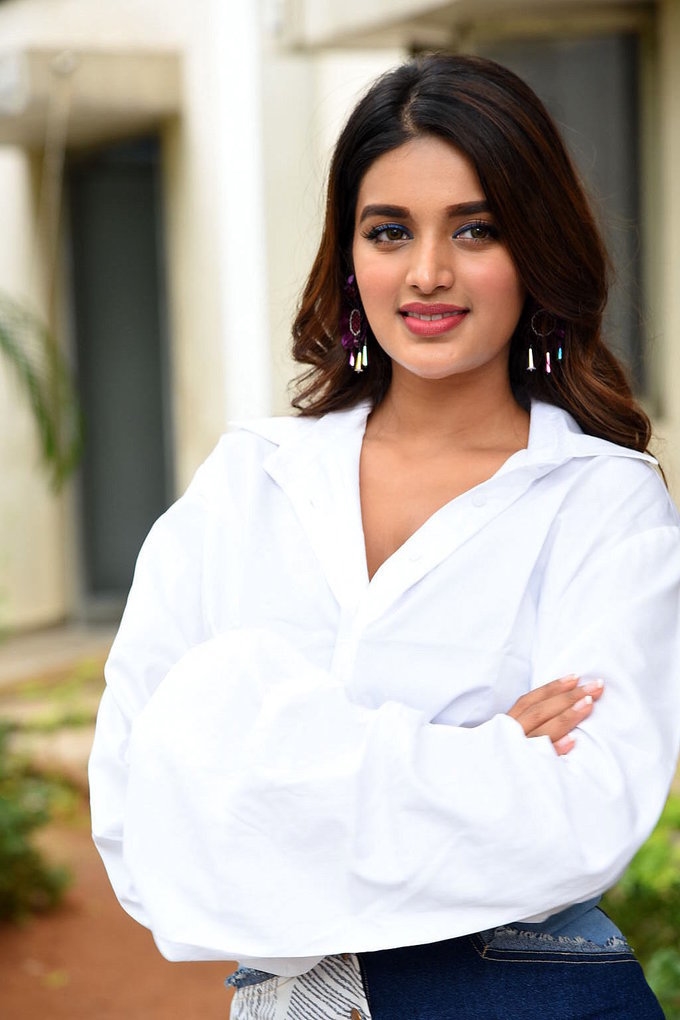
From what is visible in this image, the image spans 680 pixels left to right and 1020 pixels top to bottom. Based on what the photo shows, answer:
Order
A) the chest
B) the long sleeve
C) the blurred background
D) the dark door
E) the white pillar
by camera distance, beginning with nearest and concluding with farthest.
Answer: the long sleeve
the chest
the blurred background
the white pillar
the dark door

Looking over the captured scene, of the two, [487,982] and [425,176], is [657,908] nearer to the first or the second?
[487,982]

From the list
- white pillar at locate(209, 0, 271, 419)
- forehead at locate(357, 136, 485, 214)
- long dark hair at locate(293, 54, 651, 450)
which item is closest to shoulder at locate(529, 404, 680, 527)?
long dark hair at locate(293, 54, 651, 450)

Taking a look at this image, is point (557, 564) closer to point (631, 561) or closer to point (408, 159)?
point (631, 561)

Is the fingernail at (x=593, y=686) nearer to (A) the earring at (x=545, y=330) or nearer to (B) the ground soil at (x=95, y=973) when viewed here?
(A) the earring at (x=545, y=330)

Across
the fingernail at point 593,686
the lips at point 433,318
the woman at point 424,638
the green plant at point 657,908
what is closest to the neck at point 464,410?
the woman at point 424,638

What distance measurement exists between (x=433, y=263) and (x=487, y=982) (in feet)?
2.75

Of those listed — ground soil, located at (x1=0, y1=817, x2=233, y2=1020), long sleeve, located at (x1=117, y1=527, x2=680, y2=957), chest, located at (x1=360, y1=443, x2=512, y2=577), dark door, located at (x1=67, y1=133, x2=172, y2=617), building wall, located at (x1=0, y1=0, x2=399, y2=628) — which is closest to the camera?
long sleeve, located at (x1=117, y1=527, x2=680, y2=957)

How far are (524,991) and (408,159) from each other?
992mm

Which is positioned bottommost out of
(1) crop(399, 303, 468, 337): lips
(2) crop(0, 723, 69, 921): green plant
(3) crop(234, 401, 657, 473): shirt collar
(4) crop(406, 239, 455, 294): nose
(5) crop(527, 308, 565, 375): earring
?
(2) crop(0, 723, 69, 921): green plant

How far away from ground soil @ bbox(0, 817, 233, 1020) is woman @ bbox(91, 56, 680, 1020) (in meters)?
2.52

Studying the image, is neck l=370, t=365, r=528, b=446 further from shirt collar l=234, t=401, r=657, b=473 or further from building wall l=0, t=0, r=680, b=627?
building wall l=0, t=0, r=680, b=627

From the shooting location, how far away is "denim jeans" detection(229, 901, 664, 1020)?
162 cm

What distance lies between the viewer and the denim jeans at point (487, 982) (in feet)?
5.31

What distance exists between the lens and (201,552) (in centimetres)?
189
